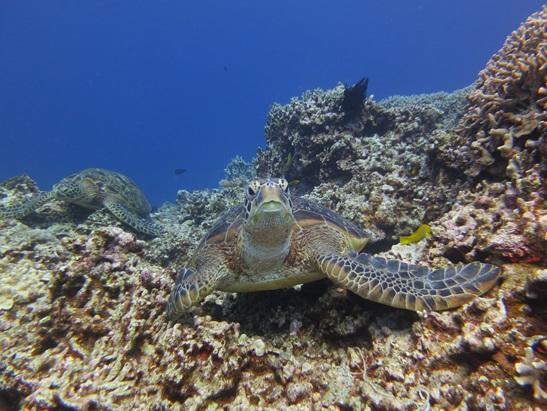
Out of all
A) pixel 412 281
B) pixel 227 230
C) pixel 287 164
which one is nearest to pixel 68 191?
pixel 287 164

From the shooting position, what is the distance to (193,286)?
2.99 meters

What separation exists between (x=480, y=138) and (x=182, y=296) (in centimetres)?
418

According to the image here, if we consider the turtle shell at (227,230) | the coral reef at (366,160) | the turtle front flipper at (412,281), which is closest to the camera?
the turtle front flipper at (412,281)

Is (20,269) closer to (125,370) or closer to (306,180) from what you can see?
(125,370)

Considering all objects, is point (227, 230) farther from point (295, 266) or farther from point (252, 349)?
point (252, 349)

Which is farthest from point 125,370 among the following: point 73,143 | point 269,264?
point 73,143

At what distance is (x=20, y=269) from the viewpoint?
4023 millimetres

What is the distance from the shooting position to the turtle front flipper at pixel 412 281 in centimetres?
222

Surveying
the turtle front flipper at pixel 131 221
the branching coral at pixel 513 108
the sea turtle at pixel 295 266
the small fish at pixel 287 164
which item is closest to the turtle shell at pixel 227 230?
the sea turtle at pixel 295 266

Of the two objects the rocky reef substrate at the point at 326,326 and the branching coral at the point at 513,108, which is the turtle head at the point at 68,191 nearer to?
the rocky reef substrate at the point at 326,326

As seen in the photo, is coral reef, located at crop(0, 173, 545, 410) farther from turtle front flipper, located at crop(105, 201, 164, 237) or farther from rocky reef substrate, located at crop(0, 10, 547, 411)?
turtle front flipper, located at crop(105, 201, 164, 237)

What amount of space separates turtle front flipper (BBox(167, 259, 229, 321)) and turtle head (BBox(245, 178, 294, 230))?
650 mm

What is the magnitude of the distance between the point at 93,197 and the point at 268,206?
7377 millimetres

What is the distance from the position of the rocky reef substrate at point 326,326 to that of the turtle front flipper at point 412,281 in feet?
0.28
